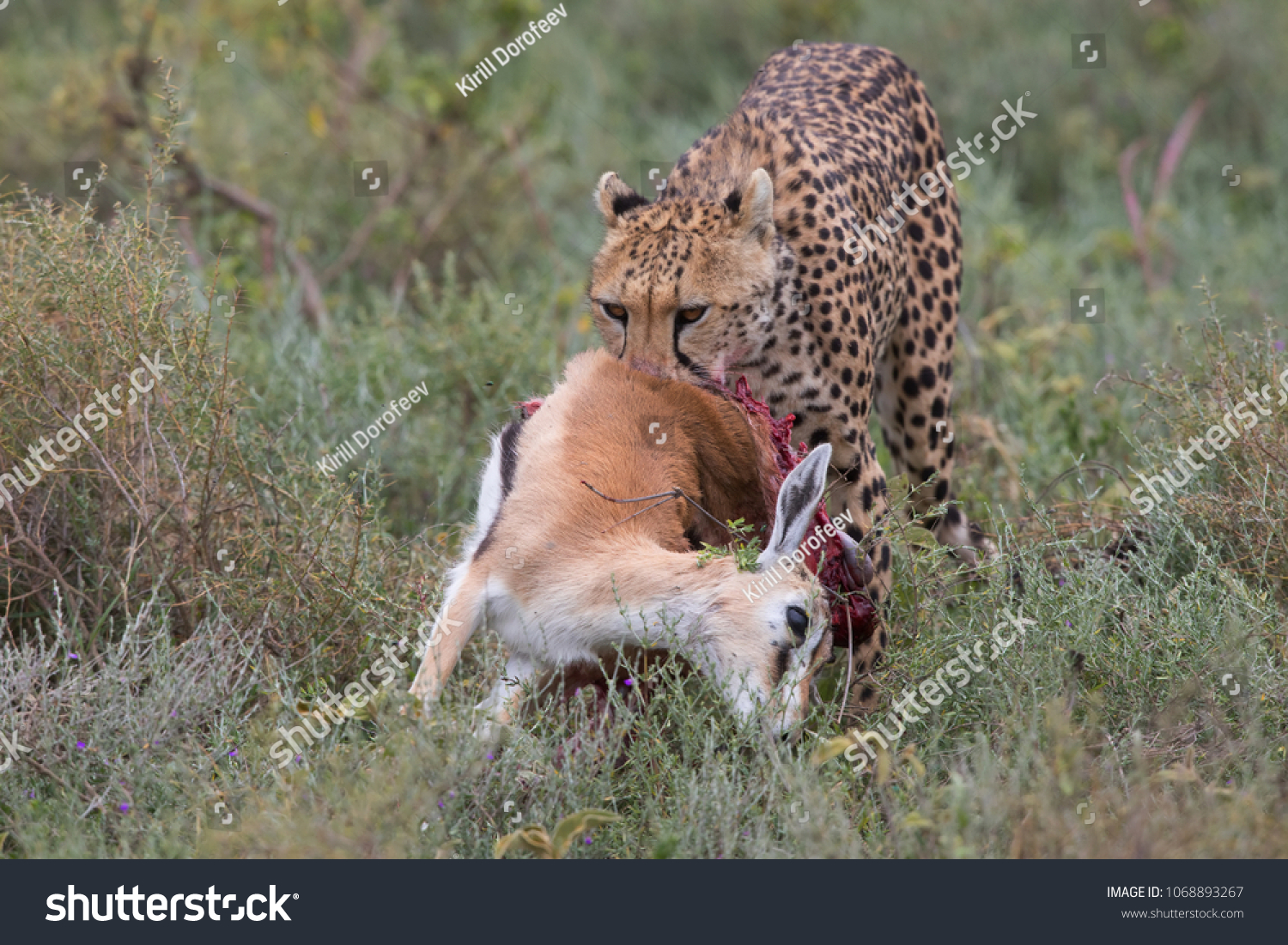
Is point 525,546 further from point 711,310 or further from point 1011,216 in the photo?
point 1011,216

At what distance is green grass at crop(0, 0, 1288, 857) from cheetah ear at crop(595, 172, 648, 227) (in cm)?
109

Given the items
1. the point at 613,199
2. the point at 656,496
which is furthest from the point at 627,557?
the point at 613,199

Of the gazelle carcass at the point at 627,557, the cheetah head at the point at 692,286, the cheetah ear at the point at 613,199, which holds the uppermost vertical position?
the cheetah ear at the point at 613,199

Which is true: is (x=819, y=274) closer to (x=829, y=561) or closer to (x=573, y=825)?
(x=829, y=561)

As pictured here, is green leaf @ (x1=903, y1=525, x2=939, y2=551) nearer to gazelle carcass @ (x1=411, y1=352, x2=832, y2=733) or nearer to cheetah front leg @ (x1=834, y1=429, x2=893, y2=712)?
cheetah front leg @ (x1=834, y1=429, x2=893, y2=712)

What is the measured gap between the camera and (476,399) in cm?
571

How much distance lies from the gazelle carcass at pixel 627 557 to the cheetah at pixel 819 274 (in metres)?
0.20

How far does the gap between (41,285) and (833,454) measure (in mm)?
2517

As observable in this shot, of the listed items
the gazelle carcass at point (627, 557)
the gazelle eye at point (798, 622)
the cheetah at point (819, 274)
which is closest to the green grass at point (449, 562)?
the gazelle carcass at point (627, 557)

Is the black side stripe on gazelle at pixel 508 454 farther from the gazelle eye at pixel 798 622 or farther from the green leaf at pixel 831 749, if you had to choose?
the green leaf at pixel 831 749

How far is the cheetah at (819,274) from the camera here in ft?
12.3

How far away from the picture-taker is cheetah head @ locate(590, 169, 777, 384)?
3686mm

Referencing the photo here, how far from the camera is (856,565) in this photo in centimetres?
375
